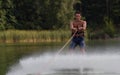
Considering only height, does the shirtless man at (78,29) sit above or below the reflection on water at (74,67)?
above

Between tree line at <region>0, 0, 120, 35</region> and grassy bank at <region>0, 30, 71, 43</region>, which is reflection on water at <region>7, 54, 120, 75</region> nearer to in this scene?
grassy bank at <region>0, 30, 71, 43</region>

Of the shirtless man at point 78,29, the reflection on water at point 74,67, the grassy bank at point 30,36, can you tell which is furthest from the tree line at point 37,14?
the reflection on water at point 74,67

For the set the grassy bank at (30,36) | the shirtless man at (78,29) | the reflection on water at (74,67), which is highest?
the shirtless man at (78,29)

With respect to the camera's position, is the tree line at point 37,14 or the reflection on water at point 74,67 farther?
the tree line at point 37,14

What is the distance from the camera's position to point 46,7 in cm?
7162

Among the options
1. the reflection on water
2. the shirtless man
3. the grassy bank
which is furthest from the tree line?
the reflection on water

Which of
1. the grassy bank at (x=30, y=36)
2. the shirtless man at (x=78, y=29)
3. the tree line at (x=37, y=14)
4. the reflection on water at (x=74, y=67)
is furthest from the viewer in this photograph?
the tree line at (x=37, y=14)

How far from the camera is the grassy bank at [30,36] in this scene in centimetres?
5156

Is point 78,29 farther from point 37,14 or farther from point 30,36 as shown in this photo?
point 37,14

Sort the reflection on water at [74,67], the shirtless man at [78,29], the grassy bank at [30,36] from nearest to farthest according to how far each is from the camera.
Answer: the reflection on water at [74,67] < the shirtless man at [78,29] < the grassy bank at [30,36]

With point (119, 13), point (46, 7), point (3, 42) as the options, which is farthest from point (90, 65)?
point (119, 13)

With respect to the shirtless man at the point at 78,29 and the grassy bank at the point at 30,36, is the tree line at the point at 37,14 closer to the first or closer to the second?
the grassy bank at the point at 30,36

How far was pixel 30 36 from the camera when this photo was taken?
2116 inches

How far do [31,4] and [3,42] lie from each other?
2267 centimetres
